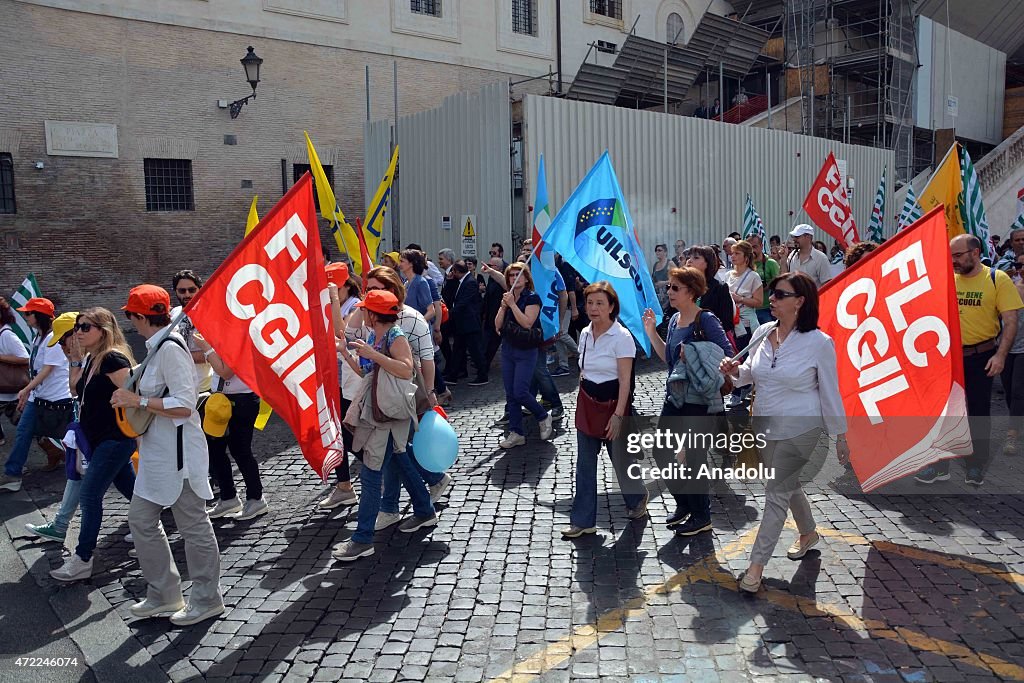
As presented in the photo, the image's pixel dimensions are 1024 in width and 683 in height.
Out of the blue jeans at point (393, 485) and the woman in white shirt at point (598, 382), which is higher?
the woman in white shirt at point (598, 382)

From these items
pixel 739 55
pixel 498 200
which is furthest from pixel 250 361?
pixel 739 55

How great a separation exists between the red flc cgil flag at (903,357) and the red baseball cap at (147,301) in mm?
3836

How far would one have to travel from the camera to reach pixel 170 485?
4.57 meters

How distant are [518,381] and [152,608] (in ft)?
13.1

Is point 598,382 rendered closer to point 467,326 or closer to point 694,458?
point 694,458

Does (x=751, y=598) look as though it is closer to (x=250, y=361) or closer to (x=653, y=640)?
(x=653, y=640)

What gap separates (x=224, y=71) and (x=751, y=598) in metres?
20.7

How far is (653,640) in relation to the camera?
14.1 feet

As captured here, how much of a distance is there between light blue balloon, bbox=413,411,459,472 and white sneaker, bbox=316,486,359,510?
960 millimetres

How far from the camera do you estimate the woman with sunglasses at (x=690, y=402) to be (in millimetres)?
5562

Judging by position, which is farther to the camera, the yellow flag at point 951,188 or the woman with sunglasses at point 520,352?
the yellow flag at point 951,188

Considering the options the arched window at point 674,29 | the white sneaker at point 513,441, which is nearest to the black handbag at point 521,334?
the white sneaker at point 513,441

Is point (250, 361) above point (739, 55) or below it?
below

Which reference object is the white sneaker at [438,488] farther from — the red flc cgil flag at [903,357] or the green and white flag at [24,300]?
the green and white flag at [24,300]
